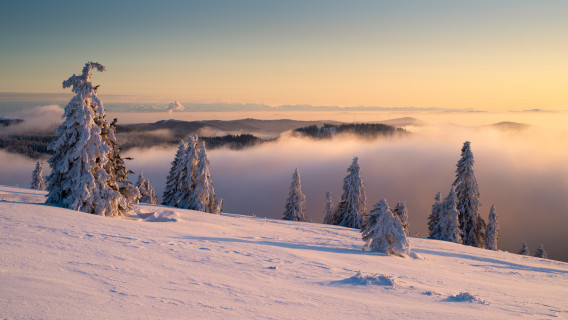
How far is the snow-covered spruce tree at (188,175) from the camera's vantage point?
40.3 m

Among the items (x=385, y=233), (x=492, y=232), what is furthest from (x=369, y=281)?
(x=492, y=232)

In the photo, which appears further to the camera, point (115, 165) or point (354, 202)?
point (354, 202)

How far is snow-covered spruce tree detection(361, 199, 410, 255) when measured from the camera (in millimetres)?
14898

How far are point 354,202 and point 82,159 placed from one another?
39324 millimetres

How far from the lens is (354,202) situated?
4994 centimetres

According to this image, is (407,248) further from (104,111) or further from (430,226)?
(430,226)

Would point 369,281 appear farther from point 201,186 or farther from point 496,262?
point 201,186

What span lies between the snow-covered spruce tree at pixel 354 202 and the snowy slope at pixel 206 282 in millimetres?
36493

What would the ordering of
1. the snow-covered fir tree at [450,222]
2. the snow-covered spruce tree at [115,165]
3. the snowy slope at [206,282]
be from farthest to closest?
the snow-covered fir tree at [450,222] < the snow-covered spruce tree at [115,165] < the snowy slope at [206,282]

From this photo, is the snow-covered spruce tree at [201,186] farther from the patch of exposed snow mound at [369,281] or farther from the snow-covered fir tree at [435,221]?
the patch of exposed snow mound at [369,281]

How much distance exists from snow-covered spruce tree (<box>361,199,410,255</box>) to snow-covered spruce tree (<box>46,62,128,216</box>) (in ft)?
45.5

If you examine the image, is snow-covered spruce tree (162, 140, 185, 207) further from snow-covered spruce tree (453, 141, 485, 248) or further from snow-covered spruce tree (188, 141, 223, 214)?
snow-covered spruce tree (453, 141, 485, 248)

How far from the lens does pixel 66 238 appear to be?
352 inches

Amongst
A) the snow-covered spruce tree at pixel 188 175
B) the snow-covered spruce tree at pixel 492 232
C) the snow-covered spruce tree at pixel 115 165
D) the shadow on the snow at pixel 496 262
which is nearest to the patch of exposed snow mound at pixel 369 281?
the shadow on the snow at pixel 496 262
